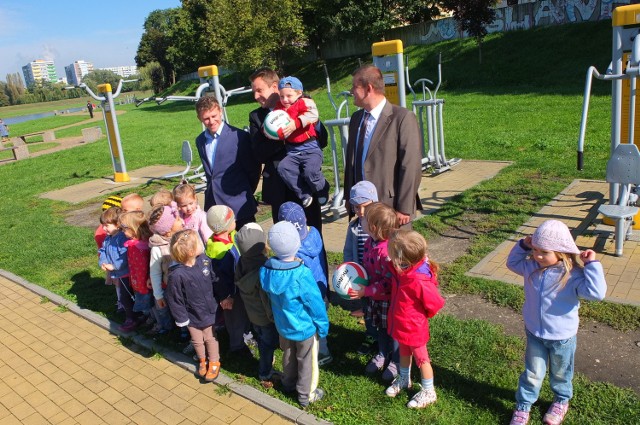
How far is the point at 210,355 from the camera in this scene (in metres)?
4.11

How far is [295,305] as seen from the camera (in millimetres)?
3355

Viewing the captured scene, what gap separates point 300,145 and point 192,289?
1.42 metres

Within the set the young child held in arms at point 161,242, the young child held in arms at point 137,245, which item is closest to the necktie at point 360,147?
the young child held in arms at point 161,242

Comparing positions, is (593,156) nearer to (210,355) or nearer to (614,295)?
(614,295)

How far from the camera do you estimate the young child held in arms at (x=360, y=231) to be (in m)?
3.68

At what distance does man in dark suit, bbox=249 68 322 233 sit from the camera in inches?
171

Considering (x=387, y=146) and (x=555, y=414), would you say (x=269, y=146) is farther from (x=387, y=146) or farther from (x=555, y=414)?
(x=555, y=414)

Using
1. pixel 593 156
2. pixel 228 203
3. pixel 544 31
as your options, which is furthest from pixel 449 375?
pixel 544 31

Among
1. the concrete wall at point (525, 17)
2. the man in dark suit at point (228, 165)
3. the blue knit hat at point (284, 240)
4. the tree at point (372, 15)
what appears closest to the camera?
the blue knit hat at point (284, 240)

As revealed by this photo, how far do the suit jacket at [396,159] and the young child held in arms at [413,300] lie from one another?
748 mm

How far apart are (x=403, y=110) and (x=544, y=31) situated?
25.9 m

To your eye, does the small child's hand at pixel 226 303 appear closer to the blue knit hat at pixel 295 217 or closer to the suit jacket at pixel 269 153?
the blue knit hat at pixel 295 217

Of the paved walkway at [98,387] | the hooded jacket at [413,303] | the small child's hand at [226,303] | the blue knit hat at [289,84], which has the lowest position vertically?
the paved walkway at [98,387]

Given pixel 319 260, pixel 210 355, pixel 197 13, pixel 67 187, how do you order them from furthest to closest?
pixel 197 13 → pixel 67 187 → pixel 210 355 → pixel 319 260
